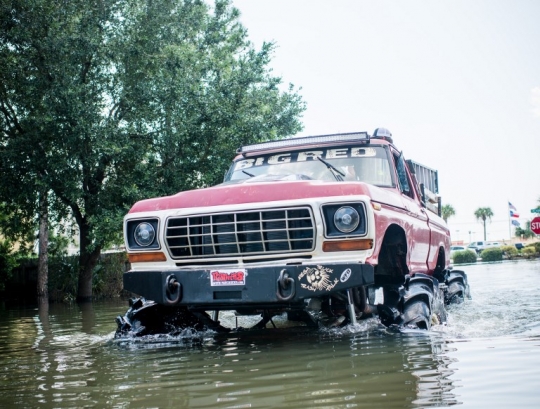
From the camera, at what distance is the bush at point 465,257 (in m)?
49.3

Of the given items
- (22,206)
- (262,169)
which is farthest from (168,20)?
(262,169)

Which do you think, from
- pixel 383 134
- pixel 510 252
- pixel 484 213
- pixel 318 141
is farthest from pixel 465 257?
pixel 484 213

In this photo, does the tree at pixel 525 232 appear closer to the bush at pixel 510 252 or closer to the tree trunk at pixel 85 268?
the bush at pixel 510 252

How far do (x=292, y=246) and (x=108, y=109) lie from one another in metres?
16.0

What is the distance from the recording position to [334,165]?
25.0 ft

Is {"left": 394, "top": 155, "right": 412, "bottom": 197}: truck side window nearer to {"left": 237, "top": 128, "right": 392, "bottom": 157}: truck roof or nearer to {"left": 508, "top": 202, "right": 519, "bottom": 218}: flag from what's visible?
{"left": 237, "top": 128, "right": 392, "bottom": 157}: truck roof

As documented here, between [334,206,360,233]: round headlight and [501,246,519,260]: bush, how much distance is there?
149 ft

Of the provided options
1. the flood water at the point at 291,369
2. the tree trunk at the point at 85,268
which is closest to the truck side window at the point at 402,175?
the flood water at the point at 291,369

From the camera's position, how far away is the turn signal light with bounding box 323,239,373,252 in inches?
240

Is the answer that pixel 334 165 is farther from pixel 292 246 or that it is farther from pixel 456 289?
pixel 456 289

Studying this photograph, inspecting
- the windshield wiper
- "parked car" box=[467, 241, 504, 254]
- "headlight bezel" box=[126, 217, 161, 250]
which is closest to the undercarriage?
"headlight bezel" box=[126, 217, 161, 250]

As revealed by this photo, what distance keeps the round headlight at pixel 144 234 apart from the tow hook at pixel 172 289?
0.52m

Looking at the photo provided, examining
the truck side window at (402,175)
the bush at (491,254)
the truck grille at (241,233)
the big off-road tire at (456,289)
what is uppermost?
the truck side window at (402,175)

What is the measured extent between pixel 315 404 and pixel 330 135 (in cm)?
444
